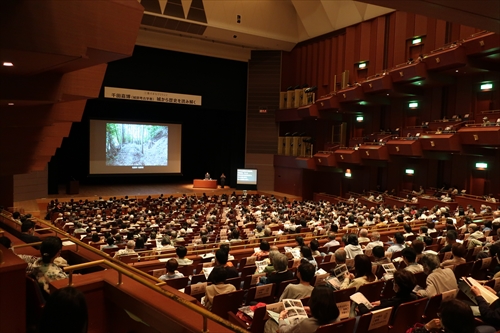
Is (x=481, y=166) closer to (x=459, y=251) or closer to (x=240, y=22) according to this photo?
(x=459, y=251)

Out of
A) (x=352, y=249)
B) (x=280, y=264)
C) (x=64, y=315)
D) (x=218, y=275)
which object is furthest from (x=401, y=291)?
(x=64, y=315)

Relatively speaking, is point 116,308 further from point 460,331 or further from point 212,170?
point 212,170

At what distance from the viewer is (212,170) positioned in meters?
31.6

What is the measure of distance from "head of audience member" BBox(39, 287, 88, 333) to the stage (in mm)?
18571

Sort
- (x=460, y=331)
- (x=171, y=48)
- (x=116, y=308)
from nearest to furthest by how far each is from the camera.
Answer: (x=460, y=331) < (x=116, y=308) < (x=171, y=48)

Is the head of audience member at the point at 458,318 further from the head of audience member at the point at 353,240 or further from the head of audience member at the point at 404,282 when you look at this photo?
the head of audience member at the point at 353,240

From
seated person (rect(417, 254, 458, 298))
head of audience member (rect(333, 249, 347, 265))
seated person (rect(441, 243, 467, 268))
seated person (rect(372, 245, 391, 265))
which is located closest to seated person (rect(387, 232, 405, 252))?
seated person (rect(372, 245, 391, 265))

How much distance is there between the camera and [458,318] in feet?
9.22

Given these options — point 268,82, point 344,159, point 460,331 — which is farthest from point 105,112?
point 460,331

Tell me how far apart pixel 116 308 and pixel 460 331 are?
2.64 meters

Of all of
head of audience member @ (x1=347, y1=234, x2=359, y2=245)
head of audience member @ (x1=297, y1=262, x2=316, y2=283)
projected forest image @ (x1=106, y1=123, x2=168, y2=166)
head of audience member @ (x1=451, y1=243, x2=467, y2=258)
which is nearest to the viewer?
head of audience member @ (x1=297, y1=262, x2=316, y2=283)

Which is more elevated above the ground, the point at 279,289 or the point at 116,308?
the point at 116,308

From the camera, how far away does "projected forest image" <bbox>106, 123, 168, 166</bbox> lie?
2553cm

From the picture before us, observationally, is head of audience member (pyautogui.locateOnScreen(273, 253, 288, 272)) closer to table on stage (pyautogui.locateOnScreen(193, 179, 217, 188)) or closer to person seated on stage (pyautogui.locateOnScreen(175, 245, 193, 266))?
person seated on stage (pyautogui.locateOnScreen(175, 245, 193, 266))
